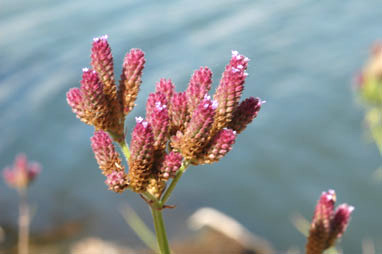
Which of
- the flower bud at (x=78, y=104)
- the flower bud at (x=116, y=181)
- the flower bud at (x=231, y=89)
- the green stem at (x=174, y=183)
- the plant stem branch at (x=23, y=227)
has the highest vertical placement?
the plant stem branch at (x=23, y=227)

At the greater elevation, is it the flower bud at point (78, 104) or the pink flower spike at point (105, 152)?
the flower bud at point (78, 104)

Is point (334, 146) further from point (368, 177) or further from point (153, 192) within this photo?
point (153, 192)

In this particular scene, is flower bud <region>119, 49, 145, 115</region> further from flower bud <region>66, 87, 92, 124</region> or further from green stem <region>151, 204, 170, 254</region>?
green stem <region>151, 204, 170, 254</region>

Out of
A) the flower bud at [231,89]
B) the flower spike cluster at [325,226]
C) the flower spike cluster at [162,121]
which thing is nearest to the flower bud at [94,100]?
the flower spike cluster at [162,121]

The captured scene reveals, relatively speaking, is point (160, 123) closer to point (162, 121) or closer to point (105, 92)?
point (162, 121)

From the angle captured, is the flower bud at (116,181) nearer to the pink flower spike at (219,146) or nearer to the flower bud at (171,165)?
the flower bud at (171,165)

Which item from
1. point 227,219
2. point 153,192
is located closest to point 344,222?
point 153,192

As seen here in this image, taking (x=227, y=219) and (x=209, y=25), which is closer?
(x=227, y=219)
